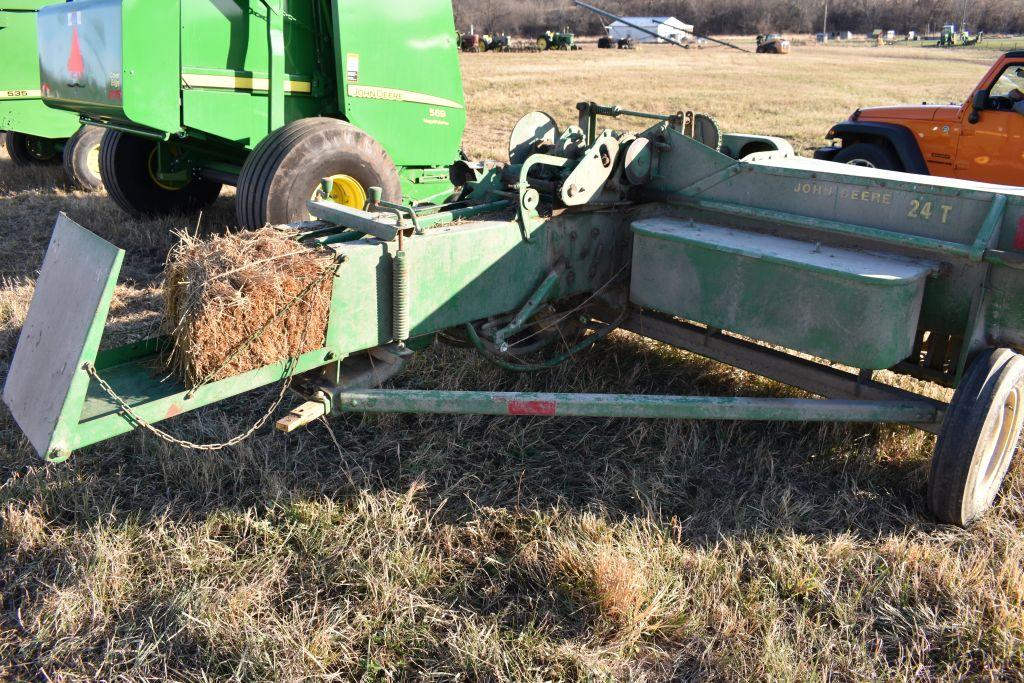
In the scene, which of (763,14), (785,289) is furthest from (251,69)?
(763,14)

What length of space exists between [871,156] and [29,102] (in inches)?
368

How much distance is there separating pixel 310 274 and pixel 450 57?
4.91 m

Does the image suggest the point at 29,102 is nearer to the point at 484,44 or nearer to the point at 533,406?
the point at 533,406

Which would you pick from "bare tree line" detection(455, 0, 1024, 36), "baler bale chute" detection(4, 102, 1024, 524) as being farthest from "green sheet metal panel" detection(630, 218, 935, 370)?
"bare tree line" detection(455, 0, 1024, 36)

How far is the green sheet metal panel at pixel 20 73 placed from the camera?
930cm

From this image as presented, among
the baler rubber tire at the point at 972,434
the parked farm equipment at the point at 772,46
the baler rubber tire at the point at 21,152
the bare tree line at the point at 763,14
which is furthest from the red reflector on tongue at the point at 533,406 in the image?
the bare tree line at the point at 763,14

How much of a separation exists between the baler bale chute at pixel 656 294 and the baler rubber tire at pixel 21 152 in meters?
8.63

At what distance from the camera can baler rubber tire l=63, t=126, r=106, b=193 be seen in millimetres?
9273

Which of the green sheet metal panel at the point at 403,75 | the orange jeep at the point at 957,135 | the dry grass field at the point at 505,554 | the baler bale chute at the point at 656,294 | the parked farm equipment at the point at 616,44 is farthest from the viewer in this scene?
the parked farm equipment at the point at 616,44

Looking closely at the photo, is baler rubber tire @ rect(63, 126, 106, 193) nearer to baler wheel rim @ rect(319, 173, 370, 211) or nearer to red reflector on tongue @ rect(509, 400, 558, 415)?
baler wheel rim @ rect(319, 173, 370, 211)

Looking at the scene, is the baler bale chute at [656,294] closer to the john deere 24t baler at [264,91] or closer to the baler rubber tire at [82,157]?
the john deere 24t baler at [264,91]

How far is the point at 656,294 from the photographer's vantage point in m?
3.84

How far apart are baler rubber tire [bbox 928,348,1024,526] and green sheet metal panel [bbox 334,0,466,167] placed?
4.98 m

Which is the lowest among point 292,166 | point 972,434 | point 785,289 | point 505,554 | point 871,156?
point 505,554
